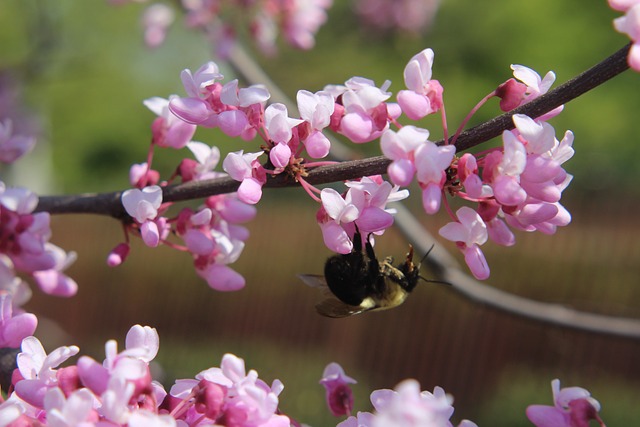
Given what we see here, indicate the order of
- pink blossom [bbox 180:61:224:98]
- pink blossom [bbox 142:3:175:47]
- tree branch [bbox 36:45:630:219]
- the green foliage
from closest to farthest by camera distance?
1. tree branch [bbox 36:45:630:219]
2. pink blossom [bbox 180:61:224:98]
3. pink blossom [bbox 142:3:175:47]
4. the green foliage

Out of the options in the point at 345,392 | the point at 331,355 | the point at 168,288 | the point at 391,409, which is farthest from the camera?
the point at 168,288

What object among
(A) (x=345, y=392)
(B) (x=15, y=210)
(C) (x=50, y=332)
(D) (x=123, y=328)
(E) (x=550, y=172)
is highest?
(E) (x=550, y=172)

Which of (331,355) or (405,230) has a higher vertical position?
(405,230)

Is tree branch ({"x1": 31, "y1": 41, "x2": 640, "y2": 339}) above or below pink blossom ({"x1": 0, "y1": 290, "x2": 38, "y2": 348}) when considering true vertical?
above

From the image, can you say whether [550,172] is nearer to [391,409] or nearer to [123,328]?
[391,409]

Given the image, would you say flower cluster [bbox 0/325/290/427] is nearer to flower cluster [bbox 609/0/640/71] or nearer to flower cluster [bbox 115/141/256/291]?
flower cluster [bbox 115/141/256/291]

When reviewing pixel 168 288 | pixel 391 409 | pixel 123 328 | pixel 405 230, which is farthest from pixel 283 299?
pixel 391 409

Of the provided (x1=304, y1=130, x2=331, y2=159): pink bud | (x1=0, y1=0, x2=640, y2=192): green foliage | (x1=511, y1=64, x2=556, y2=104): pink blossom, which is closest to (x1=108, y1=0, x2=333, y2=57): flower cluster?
(x1=0, y1=0, x2=640, y2=192): green foliage

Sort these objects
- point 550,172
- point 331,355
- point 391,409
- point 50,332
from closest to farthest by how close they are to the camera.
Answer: point 391,409 → point 550,172 → point 50,332 → point 331,355
